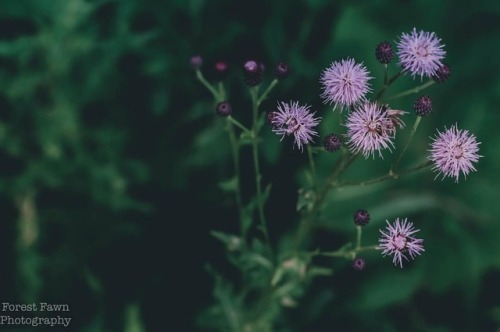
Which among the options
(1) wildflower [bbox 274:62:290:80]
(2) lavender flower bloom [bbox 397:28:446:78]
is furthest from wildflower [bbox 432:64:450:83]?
(1) wildflower [bbox 274:62:290:80]

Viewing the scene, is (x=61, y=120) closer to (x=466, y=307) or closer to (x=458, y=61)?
(x=458, y=61)

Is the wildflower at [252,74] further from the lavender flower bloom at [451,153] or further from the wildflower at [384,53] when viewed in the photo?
the lavender flower bloom at [451,153]

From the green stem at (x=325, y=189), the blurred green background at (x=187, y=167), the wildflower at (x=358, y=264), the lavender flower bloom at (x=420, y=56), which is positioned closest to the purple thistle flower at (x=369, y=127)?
the green stem at (x=325, y=189)

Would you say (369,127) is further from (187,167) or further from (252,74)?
(187,167)

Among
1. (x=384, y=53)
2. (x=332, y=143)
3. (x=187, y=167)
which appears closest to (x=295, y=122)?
(x=332, y=143)

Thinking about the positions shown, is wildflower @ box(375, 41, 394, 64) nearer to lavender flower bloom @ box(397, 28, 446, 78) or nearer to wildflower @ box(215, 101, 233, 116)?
lavender flower bloom @ box(397, 28, 446, 78)

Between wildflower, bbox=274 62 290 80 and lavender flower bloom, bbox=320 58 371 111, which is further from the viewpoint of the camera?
wildflower, bbox=274 62 290 80
